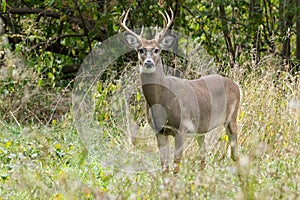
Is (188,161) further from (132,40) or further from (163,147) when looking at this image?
(132,40)

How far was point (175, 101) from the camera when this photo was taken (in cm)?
674

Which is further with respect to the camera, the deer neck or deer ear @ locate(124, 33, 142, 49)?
deer ear @ locate(124, 33, 142, 49)

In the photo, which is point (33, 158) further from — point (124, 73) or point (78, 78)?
point (78, 78)

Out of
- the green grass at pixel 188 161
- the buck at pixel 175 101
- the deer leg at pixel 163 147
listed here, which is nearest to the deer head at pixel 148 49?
the buck at pixel 175 101

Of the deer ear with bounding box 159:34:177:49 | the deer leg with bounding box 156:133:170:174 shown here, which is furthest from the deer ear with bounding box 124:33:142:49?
the deer leg with bounding box 156:133:170:174

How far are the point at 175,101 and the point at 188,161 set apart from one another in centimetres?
257

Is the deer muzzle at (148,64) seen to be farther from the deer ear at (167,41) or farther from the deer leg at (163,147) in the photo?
the deer leg at (163,147)

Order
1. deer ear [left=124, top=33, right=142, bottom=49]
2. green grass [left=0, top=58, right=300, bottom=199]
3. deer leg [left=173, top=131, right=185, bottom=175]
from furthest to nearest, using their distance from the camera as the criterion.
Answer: deer ear [left=124, top=33, right=142, bottom=49]
deer leg [left=173, top=131, right=185, bottom=175]
green grass [left=0, top=58, right=300, bottom=199]

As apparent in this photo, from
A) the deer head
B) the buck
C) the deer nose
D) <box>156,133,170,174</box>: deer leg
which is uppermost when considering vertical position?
the deer head

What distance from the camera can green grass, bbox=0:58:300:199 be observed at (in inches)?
155

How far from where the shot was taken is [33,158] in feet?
21.6

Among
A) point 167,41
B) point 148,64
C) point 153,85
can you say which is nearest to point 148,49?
point 148,64

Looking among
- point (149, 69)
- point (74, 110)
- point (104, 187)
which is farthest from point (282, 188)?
point (74, 110)

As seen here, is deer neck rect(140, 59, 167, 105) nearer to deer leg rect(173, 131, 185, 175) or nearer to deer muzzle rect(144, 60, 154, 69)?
deer muzzle rect(144, 60, 154, 69)
